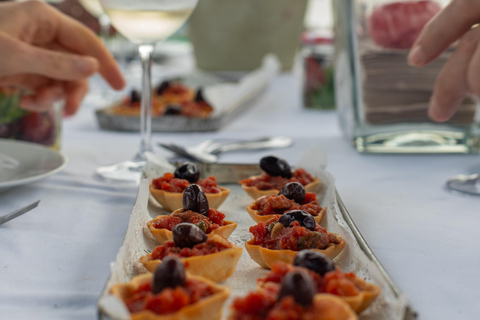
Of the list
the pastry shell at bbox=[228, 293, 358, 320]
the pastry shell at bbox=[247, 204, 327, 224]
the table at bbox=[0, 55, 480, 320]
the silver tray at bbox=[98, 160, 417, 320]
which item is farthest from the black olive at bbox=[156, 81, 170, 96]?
the pastry shell at bbox=[228, 293, 358, 320]

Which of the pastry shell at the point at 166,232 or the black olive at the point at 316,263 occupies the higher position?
the black olive at the point at 316,263

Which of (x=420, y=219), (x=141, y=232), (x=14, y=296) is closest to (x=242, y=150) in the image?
(x=420, y=219)

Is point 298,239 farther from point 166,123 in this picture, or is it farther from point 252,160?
point 166,123

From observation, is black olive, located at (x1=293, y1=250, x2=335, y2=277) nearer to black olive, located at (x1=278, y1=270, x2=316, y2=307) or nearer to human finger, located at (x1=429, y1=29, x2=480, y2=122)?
black olive, located at (x1=278, y1=270, x2=316, y2=307)

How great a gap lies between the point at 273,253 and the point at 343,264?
0.35ft

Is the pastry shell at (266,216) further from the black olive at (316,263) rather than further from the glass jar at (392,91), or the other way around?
the glass jar at (392,91)

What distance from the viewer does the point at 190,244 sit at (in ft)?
2.61

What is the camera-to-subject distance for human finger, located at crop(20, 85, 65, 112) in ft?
4.99

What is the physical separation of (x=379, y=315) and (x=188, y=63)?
3711 millimetres

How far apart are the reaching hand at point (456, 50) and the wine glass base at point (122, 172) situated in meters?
0.72

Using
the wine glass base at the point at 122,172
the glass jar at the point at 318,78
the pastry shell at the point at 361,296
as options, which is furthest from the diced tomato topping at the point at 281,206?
the glass jar at the point at 318,78

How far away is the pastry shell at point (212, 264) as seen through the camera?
75 cm

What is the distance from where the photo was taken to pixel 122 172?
1385mm

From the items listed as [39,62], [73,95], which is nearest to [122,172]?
[39,62]
